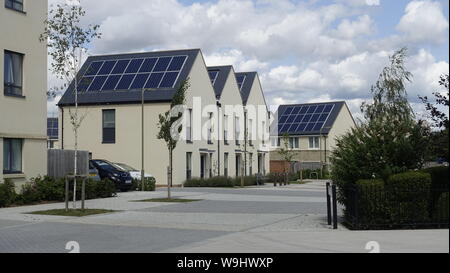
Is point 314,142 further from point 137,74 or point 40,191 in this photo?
point 40,191

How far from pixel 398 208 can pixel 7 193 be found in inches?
506

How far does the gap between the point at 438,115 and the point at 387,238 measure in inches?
157

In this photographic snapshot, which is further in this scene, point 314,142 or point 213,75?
point 314,142

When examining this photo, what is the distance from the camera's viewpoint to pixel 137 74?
39844 mm

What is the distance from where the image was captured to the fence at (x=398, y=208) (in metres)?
12.3

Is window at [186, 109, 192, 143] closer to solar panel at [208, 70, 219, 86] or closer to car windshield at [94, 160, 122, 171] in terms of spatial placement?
solar panel at [208, 70, 219, 86]

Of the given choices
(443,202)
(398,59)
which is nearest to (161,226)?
(443,202)

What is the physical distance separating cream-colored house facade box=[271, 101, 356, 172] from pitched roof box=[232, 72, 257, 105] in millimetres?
12321

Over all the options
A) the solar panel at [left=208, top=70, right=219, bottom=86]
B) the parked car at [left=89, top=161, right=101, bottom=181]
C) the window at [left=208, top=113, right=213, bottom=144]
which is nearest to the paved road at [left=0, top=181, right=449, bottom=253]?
the parked car at [left=89, top=161, right=101, bottom=181]

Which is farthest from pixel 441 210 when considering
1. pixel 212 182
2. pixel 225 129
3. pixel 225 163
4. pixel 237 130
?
pixel 237 130

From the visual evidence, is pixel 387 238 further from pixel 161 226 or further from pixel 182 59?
pixel 182 59

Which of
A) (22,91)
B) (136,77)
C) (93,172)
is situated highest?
(136,77)

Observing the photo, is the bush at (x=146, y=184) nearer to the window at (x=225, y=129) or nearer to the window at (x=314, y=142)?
the window at (x=225, y=129)

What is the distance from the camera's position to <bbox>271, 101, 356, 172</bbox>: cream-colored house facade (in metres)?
68.4
